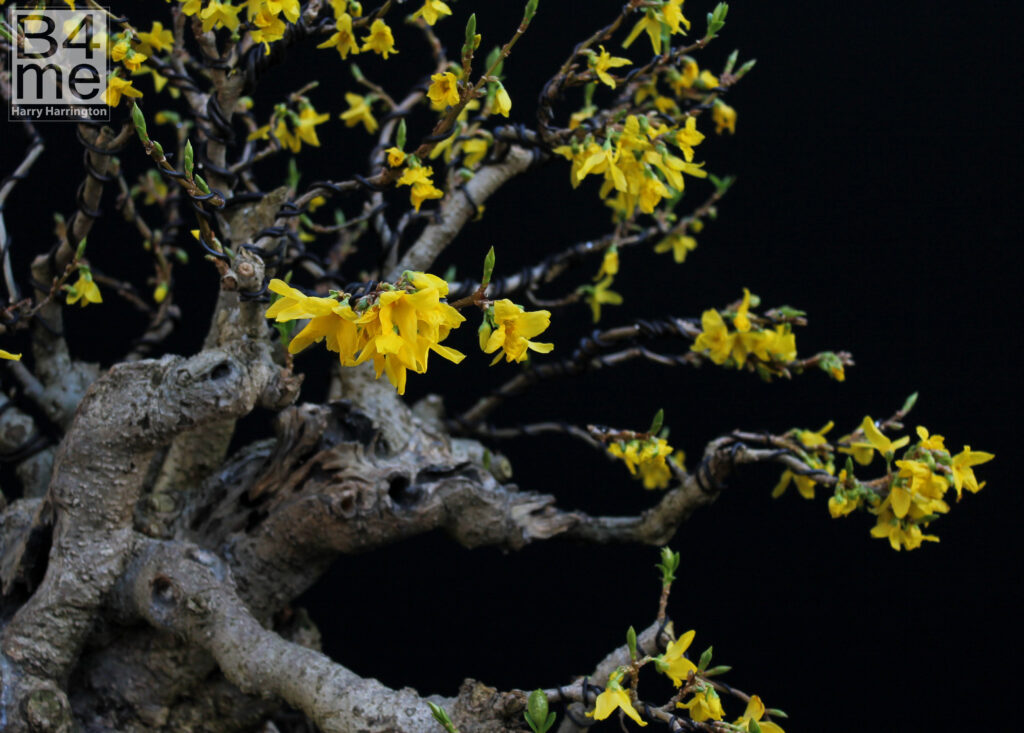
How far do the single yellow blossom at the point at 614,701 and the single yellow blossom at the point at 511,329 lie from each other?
1.35 feet

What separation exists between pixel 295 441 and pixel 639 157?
65cm

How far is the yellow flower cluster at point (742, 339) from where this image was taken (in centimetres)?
165

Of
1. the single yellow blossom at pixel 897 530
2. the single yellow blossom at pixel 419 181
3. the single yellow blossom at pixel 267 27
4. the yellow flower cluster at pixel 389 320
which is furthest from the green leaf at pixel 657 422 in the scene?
the single yellow blossom at pixel 267 27

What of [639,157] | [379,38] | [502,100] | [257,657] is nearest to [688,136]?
[639,157]

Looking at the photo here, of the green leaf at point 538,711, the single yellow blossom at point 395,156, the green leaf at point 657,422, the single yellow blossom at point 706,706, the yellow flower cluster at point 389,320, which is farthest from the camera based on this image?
the green leaf at point 657,422

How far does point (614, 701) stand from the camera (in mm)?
1164

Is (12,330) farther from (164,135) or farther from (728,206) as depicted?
(728,206)

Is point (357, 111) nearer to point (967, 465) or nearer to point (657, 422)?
point (657, 422)

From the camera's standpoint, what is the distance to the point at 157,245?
188cm

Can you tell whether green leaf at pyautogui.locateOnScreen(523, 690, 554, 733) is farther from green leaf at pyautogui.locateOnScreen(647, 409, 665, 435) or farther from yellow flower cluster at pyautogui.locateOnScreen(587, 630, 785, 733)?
green leaf at pyautogui.locateOnScreen(647, 409, 665, 435)

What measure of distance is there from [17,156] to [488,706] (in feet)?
5.95

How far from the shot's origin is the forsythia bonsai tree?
129 centimetres

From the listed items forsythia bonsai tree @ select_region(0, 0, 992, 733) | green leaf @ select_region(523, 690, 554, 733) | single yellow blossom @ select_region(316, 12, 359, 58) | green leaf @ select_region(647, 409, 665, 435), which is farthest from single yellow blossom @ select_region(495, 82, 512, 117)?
green leaf @ select_region(523, 690, 554, 733)

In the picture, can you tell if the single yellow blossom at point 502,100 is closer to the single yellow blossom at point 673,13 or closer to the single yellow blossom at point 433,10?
the single yellow blossom at point 433,10
